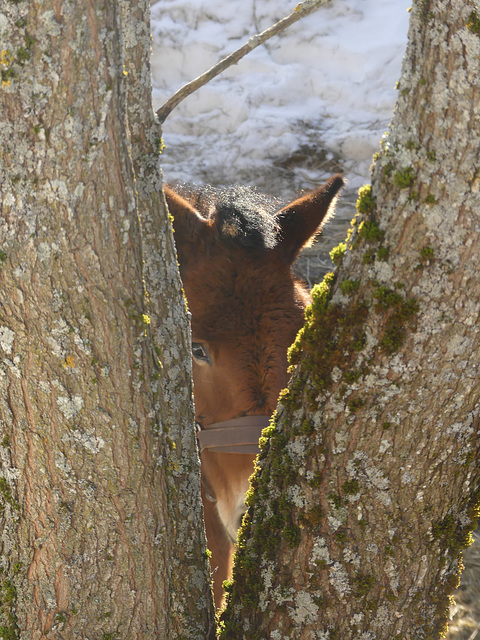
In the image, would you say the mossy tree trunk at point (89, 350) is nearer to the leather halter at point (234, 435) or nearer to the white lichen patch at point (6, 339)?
the white lichen patch at point (6, 339)

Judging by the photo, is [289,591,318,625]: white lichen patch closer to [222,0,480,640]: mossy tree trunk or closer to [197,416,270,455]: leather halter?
[222,0,480,640]: mossy tree trunk

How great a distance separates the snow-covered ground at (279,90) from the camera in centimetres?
636

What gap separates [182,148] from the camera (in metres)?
6.73

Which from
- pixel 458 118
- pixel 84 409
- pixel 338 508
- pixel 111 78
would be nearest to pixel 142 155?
pixel 111 78

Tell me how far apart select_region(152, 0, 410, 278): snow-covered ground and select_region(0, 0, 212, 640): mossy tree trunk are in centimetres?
490

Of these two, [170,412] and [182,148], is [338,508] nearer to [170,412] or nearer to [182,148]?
[170,412]

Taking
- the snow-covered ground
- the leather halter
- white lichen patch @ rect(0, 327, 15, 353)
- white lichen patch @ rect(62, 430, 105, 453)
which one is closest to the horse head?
the leather halter

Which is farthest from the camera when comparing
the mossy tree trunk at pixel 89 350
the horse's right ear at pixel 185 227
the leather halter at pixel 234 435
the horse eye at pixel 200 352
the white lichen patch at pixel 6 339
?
the horse's right ear at pixel 185 227

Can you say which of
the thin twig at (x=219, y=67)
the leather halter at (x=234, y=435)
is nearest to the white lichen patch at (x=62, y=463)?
the thin twig at (x=219, y=67)

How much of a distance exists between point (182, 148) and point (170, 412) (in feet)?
18.4

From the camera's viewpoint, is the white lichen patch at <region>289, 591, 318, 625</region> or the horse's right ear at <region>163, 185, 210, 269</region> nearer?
the white lichen patch at <region>289, 591, 318, 625</region>

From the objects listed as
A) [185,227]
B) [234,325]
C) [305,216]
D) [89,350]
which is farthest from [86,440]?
[305,216]

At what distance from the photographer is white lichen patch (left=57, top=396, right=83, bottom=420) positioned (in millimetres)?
1314

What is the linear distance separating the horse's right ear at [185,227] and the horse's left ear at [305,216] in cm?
34
